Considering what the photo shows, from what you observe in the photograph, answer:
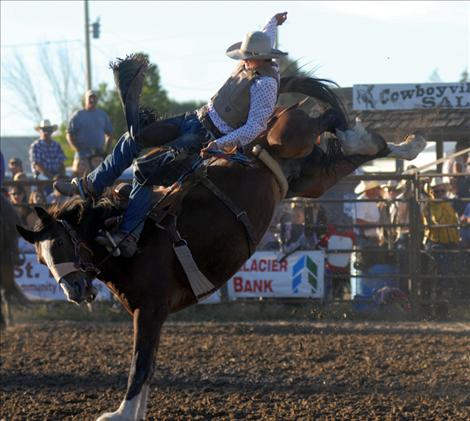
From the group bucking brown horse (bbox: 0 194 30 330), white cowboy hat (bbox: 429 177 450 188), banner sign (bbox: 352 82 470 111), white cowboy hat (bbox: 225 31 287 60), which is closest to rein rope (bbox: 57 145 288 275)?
white cowboy hat (bbox: 225 31 287 60)

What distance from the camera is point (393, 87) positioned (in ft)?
36.3

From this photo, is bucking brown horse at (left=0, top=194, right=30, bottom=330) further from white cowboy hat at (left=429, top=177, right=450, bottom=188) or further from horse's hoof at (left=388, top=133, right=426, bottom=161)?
horse's hoof at (left=388, top=133, right=426, bottom=161)

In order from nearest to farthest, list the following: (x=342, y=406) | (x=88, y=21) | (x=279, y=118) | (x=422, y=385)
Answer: (x=279, y=118) < (x=342, y=406) < (x=422, y=385) < (x=88, y=21)

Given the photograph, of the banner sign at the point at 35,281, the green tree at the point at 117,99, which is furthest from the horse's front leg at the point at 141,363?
the green tree at the point at 117,99

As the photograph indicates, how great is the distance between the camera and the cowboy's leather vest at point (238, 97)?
5172 millimetres

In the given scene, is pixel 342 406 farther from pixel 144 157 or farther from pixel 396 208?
pixel 396 208

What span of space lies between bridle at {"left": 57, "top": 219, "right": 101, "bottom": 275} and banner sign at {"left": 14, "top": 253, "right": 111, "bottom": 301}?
569 cm

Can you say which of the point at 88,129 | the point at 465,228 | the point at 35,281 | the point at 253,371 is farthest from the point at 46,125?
the point at 253,371

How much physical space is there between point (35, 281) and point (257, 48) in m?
6.15

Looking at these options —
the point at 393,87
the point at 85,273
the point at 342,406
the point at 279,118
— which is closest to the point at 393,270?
the point at 393,87

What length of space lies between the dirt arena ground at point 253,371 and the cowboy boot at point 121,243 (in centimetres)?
130

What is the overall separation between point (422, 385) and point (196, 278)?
2.27 m

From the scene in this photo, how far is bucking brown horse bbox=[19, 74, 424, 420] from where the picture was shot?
4789mm

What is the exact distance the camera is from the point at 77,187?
518 cm
